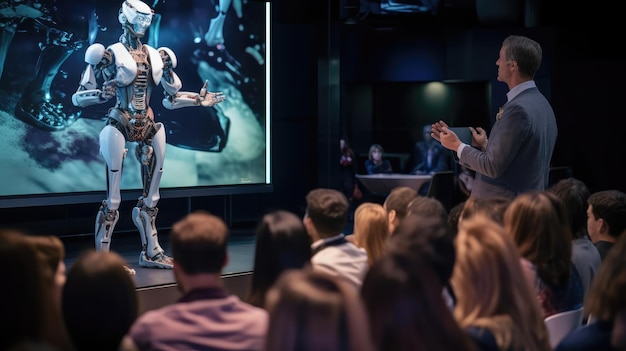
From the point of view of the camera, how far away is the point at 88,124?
267 inches

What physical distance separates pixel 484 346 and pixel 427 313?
35 centimetres

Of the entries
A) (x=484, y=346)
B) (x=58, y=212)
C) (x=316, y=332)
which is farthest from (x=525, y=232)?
(x=58, y=212)

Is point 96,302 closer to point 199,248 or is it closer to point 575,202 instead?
A: point 199,248

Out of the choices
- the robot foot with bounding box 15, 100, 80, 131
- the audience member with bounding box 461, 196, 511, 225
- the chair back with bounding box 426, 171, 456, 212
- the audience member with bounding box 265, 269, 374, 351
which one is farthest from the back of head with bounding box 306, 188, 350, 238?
the chair back with bounding box 426, 171, 456, 212

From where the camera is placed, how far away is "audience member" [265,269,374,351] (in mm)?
1464

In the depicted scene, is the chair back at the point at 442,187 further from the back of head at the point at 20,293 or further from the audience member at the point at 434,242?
the back of head at the point at 20,293

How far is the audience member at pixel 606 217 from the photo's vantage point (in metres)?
3.52

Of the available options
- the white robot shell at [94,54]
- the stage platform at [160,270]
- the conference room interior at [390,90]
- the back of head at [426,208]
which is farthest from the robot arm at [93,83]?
the back of head at [426,208]

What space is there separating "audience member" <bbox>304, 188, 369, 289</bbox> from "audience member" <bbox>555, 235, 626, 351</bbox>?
0.93m

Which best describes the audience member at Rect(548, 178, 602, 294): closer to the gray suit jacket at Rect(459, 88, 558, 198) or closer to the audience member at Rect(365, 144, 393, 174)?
the gray suit jacket at Rect(459, 88, 558, 198)

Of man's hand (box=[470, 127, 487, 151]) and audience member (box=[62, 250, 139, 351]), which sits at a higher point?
man's hand (box=[470, 127, 487, 151])

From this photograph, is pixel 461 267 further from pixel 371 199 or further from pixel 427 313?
pixel 371 199

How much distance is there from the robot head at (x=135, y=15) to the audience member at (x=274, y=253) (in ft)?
9.86

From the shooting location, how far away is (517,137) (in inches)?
144
